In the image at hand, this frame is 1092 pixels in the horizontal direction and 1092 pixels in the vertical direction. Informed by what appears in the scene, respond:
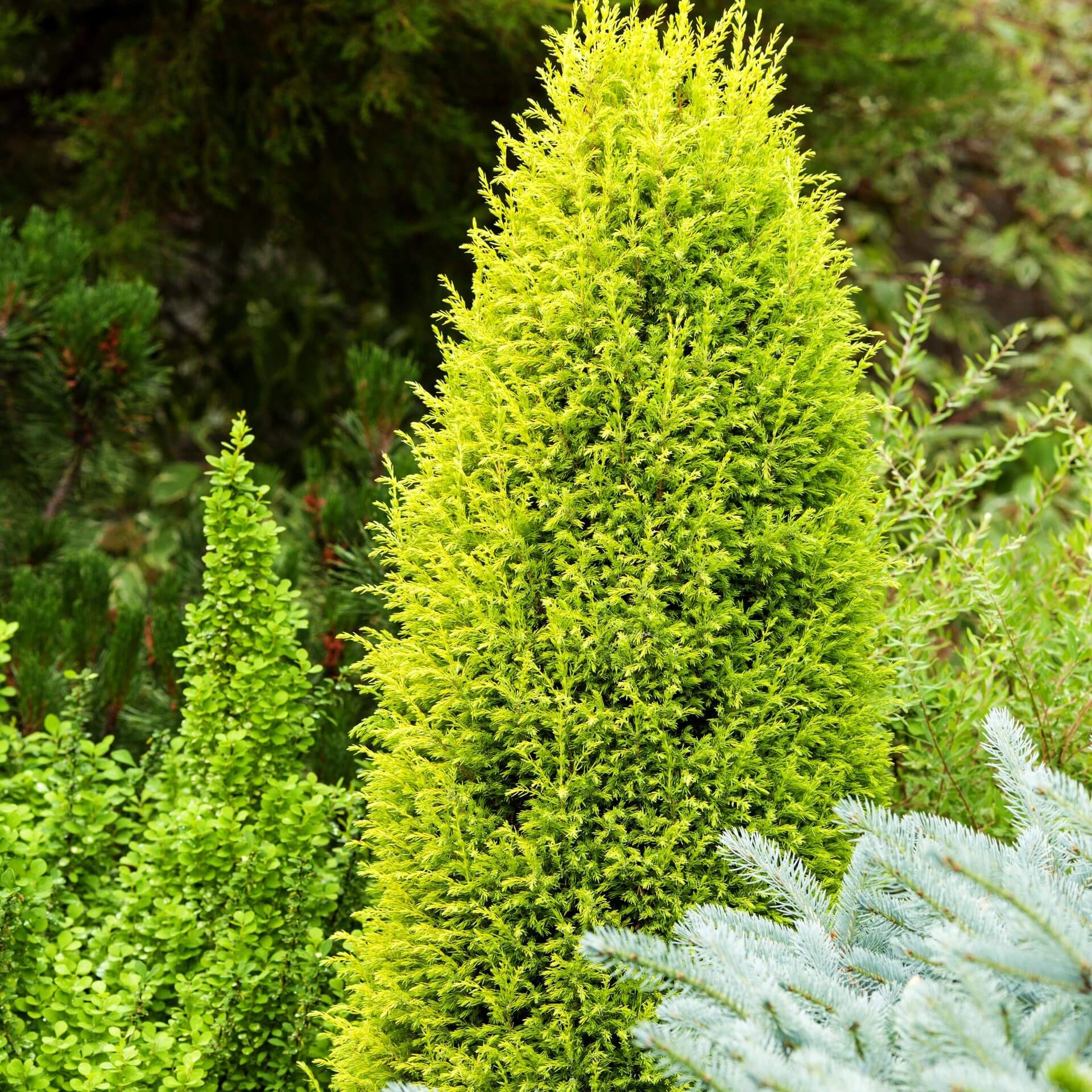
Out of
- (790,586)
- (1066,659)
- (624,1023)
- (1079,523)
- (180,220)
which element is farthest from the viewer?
(180,220)

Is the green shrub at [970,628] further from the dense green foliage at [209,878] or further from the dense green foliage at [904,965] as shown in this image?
the dense green foliage at [209,878]

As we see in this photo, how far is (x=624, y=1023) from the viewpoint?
5.96ft

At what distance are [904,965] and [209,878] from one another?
1.55 meters

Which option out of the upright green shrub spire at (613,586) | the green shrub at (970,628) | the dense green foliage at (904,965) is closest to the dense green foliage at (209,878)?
the upright green shrub spire at (613,586)

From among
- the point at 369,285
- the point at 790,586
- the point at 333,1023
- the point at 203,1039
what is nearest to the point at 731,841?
the point at 790,586

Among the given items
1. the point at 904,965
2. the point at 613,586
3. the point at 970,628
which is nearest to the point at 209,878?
the point at 613,586

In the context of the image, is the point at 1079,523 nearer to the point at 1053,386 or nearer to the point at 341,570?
the point at 341,570

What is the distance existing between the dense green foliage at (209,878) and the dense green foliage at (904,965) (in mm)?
1038

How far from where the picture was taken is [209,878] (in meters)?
2.46

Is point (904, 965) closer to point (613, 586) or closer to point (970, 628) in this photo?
point (613, 586)

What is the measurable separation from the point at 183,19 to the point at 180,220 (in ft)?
5.30

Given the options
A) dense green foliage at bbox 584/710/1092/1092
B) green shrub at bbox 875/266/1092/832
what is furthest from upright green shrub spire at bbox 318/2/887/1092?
green shrub at bbox 875/266/1092/832

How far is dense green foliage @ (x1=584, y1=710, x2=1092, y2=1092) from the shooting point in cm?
119

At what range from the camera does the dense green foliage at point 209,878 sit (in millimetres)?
2305
